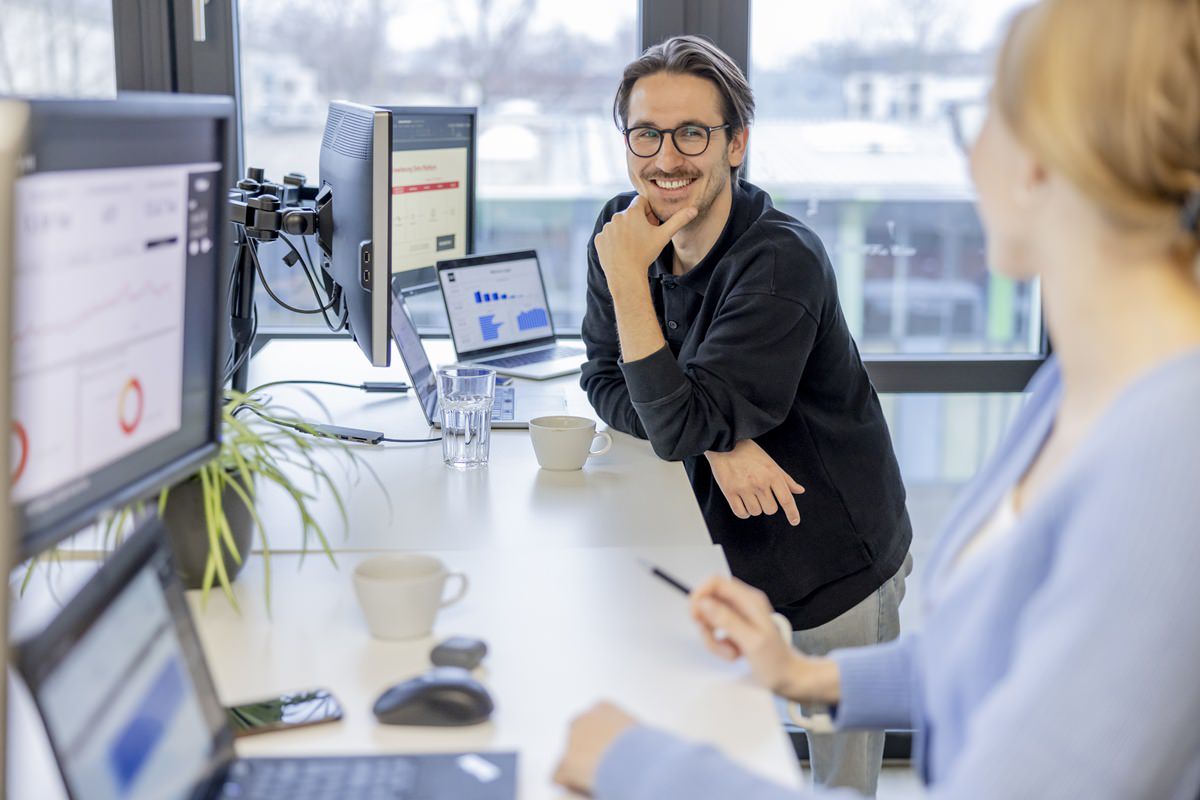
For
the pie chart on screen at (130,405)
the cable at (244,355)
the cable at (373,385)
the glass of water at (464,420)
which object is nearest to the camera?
the pie chart on screen at (130,405)

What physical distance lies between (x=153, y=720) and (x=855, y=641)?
1.31m

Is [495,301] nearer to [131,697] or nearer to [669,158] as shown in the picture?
[669,158]

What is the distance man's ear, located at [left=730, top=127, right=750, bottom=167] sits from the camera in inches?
84.0

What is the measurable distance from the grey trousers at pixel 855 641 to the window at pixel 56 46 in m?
1.82

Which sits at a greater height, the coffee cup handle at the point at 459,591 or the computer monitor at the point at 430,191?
the computer monitor at the point at 430,191

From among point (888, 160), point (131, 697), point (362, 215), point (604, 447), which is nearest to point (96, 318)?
point (131, 697)

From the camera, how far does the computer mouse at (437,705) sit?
106cm

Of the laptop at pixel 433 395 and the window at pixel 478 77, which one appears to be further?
the window at pixel 478 77

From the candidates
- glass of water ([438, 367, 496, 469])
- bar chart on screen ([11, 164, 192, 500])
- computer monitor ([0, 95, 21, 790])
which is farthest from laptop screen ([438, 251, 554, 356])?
computer monitor ([0, 95, 21, 790])

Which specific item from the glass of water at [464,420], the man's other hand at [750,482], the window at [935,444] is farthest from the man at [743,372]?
the window at [935,444]

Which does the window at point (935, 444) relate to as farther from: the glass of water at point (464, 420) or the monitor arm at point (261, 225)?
the monitor arm at point (261, 225)

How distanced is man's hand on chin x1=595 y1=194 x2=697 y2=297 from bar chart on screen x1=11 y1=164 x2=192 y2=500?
35.7 inches

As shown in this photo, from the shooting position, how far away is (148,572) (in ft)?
3.05

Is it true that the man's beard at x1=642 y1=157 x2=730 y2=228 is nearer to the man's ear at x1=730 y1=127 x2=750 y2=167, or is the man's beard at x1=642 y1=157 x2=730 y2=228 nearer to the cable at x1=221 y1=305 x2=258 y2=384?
the man's ear at x1=730 y1=127 x2=750 y2=167
